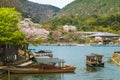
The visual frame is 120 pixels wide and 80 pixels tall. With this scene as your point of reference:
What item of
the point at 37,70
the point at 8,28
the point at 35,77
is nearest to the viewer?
the point at 35,77

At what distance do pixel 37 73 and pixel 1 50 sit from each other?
7.45 m

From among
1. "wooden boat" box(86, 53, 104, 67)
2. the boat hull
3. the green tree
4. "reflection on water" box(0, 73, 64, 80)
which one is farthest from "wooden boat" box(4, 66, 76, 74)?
"wooden boat" box(86, 53, 104, 67)

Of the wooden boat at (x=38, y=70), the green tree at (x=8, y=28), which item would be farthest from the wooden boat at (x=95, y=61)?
the green tree at (x=8, y=28)

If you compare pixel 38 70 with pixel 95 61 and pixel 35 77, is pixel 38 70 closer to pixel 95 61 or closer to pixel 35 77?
pixel 35 77

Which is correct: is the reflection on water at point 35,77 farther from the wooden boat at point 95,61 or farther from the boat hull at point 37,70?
the wooden boat at point 95,61

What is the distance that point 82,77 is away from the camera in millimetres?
57125

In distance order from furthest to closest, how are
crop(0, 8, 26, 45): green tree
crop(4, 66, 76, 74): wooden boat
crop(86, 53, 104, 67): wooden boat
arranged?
crop(86, 53, 104, 67): wooden boat
crop(0, 8, 26, 45): green tree
crop(4, 66, 76, 74): wooden boat

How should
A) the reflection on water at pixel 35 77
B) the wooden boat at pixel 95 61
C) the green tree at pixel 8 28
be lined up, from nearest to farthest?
1. the reflection on water at pixel 35 77
2. the green tree at pixel 8 28
3. the wooden boat at pixel 95 61

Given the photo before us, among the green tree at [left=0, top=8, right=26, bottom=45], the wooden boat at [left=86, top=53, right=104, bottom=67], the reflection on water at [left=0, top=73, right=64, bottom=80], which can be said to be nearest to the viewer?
the reflection on water at [left=0, top=73, right=64, bottom=80]

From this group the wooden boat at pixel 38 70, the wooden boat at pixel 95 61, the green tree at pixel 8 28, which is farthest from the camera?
the wooden boat at pixel 95 61

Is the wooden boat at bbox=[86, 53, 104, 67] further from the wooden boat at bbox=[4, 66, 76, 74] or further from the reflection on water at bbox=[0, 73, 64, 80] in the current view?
the reflection on water at bbox=[0, 73, 64, 80]

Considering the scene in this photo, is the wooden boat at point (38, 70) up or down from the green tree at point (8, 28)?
down

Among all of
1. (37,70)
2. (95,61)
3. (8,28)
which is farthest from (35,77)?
(95,61)

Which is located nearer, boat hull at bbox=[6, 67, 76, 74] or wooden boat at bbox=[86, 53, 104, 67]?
boat hull at bbox=[6, 67, 76, 74]
